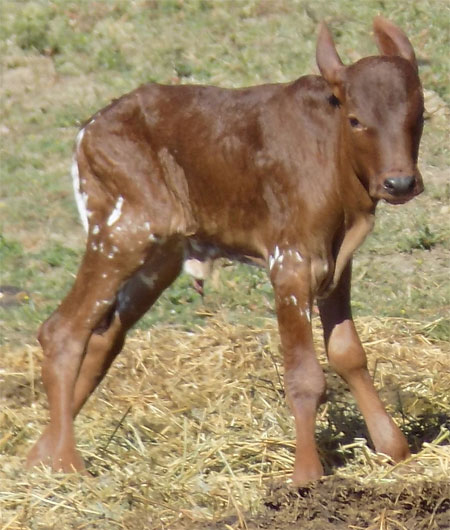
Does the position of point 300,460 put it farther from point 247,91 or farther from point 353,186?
point 247,91

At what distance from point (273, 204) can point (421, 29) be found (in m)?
7.43

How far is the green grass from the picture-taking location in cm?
985

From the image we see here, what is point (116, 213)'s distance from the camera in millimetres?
6758

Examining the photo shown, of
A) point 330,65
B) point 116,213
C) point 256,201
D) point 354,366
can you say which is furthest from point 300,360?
point 330,65

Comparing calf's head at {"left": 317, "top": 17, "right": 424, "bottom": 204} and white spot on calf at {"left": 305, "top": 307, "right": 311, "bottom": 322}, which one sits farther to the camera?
white spot on calf at {"left": 305, "top": 307, "right": 311, "bottom": 322}

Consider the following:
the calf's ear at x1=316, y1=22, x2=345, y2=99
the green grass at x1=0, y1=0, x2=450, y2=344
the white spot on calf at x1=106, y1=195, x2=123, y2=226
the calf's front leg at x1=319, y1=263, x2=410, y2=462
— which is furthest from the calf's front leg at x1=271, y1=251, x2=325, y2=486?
the green grass at x1=0, y1=0, x2=450, y2=344

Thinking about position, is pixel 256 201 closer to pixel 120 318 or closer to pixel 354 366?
pixel 354 366

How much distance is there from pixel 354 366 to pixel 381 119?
1312 mm

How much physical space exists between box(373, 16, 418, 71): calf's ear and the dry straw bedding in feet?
6.24

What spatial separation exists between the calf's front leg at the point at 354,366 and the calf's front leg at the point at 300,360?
394 mm

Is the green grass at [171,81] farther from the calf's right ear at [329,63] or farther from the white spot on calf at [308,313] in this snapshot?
the calf's right ear at [329,63]

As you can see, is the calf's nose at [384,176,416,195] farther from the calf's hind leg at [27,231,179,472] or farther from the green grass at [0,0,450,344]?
the green grass at [0,0,450,344]

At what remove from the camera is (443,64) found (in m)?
12.7

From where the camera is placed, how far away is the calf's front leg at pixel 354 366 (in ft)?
21.3
